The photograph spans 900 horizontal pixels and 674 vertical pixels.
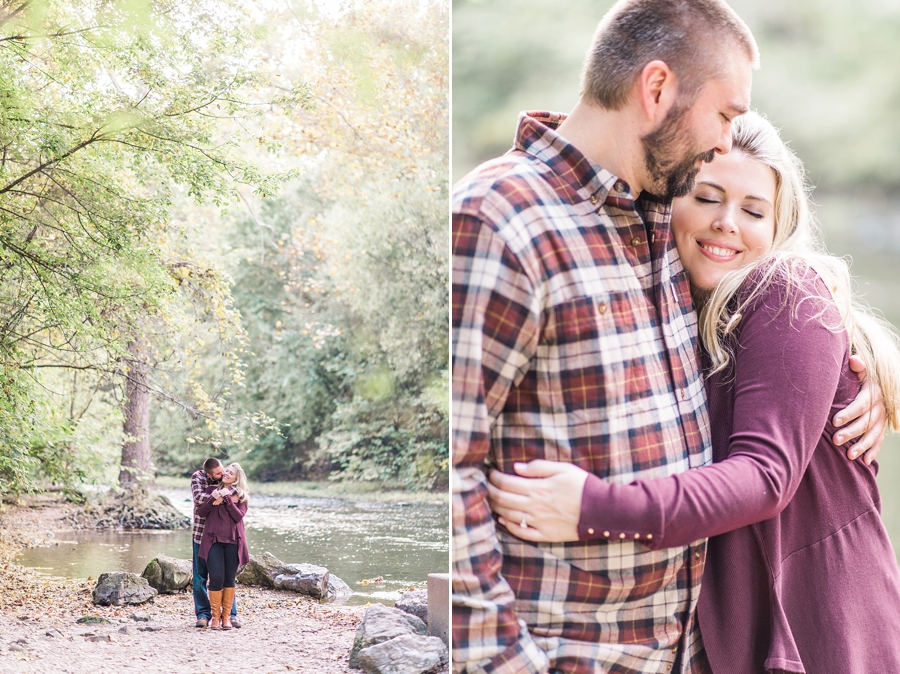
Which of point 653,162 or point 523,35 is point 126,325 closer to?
point 523,35

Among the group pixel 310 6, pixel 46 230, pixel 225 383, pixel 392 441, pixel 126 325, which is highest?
pixel 310 6

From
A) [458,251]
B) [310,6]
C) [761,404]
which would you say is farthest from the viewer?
[310,6]

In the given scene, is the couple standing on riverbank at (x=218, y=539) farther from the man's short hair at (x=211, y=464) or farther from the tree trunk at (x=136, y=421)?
the tree trunk at (x=136, y=421)

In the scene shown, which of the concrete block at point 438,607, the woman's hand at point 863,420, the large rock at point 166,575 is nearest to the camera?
the woman's hand at point 863,420

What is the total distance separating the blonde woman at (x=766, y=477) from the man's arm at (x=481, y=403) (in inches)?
3.2

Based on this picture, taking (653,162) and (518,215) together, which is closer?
(518,215)

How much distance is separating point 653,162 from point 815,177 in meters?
1.72

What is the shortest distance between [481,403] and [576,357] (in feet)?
0.47

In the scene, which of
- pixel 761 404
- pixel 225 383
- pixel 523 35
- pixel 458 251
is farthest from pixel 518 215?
pixel 225 383

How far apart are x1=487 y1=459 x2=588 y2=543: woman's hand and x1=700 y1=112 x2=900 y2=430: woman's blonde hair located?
34 centimetres

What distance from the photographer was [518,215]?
103cm

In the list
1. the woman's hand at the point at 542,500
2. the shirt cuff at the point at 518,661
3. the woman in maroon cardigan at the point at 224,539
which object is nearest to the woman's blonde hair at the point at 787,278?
the woman's hand at the point at 542,500

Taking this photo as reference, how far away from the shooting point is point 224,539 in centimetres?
270

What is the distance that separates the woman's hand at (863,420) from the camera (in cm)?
124
